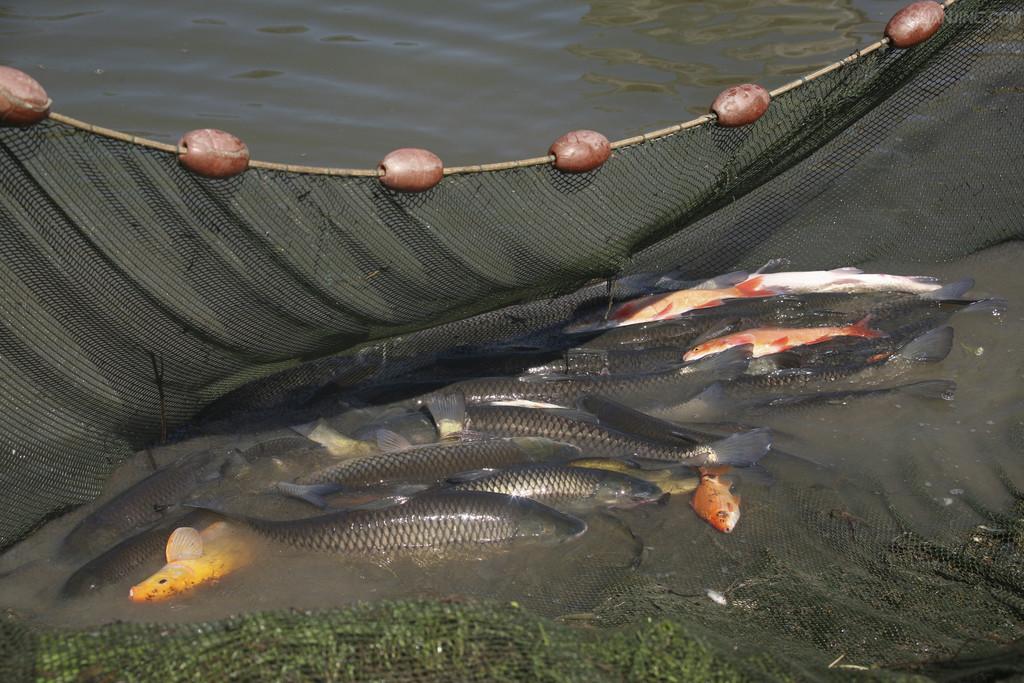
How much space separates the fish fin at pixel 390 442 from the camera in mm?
3842

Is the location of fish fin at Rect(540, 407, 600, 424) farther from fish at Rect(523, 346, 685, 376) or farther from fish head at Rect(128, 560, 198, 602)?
fish head at Rect(128, 560, 198, 602)

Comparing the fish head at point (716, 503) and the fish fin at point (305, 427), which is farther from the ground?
the fish fin at point (305, 427)

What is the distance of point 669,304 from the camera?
15.5 ft

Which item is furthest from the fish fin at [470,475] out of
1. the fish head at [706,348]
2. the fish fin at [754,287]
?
the fish fin at [754,287]

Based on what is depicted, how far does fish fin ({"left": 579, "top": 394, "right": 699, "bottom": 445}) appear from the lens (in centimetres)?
389

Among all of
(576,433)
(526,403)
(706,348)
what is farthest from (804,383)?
(526,403)

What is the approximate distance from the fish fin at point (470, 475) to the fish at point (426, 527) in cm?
17

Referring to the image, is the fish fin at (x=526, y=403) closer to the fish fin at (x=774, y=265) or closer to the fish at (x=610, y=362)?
the fish at (x=610, y=362)

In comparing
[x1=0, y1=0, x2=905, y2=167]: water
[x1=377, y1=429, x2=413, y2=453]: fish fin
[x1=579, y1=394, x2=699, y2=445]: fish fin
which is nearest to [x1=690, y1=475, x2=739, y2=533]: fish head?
[x1=579, y1=394, x2=699, y2=445]: fish fin

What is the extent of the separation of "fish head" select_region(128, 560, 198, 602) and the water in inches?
154

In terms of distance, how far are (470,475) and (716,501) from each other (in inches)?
36.1

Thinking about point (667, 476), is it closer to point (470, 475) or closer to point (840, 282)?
point (470, 475)

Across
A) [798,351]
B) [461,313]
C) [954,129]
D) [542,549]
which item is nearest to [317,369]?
[461,313]

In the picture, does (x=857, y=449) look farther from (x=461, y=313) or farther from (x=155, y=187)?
(x=155, y=187)
